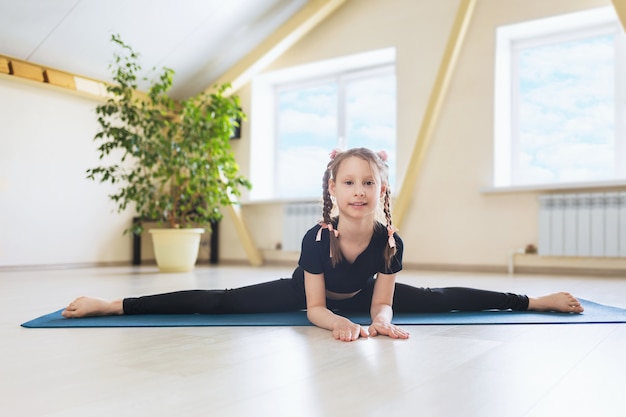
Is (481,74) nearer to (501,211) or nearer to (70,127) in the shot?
(501,211)

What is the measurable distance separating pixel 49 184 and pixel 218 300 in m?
3.67

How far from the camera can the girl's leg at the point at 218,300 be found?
1957 mm

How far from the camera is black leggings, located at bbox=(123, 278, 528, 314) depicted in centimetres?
196

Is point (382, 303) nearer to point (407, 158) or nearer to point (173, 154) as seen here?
point (173, 154)

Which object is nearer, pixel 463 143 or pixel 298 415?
pixel 298 415

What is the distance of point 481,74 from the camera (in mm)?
4699

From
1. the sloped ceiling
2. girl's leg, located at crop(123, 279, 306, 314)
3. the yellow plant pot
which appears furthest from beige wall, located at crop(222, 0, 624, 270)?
girl's leg, located at crop(123, 279, 306, 314)

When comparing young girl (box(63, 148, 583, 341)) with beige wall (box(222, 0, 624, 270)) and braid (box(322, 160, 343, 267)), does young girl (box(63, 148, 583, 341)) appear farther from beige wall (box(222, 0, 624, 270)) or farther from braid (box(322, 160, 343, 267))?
beige wall (box(222, 0, 624, 270))

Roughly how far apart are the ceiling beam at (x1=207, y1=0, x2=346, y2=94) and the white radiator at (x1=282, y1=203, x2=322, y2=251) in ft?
4.62

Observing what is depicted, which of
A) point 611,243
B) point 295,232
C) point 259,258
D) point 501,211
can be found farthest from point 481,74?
point 259,258

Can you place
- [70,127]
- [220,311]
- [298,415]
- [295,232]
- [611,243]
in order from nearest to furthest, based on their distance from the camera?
[298,415], [220,311], [611,243], [70,127], [295,232]

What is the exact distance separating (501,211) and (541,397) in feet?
12.5

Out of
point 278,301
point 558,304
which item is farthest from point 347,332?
point 558,304

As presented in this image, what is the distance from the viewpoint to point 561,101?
4.70 metres
